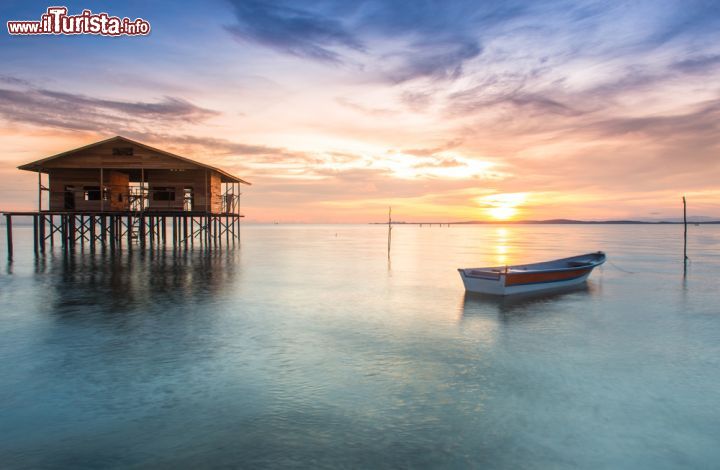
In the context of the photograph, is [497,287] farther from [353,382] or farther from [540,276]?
[353,382]

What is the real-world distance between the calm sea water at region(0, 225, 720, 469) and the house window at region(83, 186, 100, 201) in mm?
19811

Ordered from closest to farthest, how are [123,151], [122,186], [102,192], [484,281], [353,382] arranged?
1. [353,382]
2. [484,281]
3. [123,151]
4. [102,192]
5. [122,186]

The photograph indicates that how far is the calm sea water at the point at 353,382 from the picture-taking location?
6801mm

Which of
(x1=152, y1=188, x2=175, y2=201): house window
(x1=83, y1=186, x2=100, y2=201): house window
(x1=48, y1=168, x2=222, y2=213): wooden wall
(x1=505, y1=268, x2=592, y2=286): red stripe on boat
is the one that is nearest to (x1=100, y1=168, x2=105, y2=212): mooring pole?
(x1=48, y1=168, x2=222, y2=213): wooden wall

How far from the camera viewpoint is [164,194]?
38688mm

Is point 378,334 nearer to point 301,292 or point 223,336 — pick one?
point 223,336

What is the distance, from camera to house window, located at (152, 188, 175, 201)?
38562mm

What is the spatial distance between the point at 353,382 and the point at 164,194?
34.2 m

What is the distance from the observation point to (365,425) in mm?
7570

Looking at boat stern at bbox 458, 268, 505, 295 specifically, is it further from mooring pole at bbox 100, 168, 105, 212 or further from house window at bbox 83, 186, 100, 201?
house window at bbox 83, 186, 100, 201

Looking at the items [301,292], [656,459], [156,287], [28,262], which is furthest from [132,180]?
[656,459]

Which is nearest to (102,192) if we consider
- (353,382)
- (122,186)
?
(122,186)

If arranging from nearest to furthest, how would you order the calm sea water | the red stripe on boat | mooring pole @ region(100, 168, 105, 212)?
the calm sea water → the red stripe on boat → mooring pole @ region(100, 168, 105, 212)

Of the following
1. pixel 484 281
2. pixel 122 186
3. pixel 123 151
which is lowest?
pixel 484 281
